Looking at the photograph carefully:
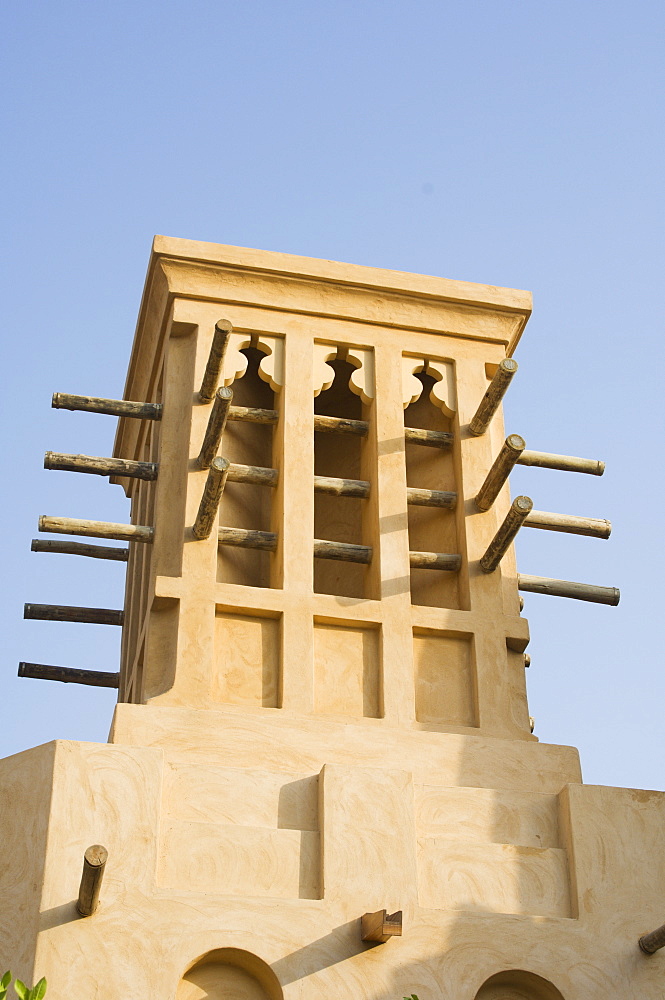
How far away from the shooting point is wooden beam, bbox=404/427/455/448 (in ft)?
36.2

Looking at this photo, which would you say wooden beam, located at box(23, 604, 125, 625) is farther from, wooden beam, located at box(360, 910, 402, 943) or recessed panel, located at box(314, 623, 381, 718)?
wooden beam, located at box(360, 910, 402, 943)

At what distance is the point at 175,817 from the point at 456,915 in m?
1.64

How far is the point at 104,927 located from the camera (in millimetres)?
7781

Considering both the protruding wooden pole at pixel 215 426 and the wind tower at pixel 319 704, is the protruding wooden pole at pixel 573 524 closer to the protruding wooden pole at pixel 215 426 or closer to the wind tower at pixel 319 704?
the wind tower at pixel 319 704

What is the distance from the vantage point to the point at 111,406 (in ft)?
35.6

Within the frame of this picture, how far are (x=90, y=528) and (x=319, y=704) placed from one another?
80.0 inches

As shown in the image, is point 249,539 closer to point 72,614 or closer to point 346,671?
point 346,671

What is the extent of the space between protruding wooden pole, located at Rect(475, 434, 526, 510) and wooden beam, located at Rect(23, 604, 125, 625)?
11.6 ft

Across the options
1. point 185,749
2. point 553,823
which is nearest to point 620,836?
point 553,823

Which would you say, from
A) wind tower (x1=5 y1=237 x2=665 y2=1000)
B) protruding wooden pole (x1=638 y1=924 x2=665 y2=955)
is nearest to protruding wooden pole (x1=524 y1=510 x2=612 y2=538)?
wind tower (x1=5 y1=237 x2=665 y2=1000)

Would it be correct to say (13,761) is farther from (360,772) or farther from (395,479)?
(395,479)

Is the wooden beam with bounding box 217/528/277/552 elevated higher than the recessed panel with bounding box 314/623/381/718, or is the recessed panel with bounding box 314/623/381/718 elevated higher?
the wooden beam with bounding box 217/528/277/552

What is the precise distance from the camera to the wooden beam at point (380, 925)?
7.74 m

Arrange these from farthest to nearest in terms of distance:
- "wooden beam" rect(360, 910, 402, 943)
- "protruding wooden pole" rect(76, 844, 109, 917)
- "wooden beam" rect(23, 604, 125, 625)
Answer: "wooden beam" rect(23, 604, 125, 625) < "wooden beam" rect(360, 910, 402, 943) < "protruding wooden pole" rect(76, 844, 109, 917)
